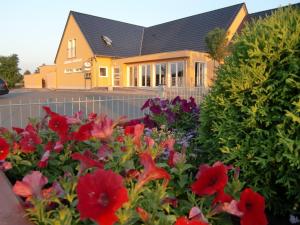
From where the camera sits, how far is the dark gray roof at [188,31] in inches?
1043

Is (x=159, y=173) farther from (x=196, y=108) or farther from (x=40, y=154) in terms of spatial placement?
(x=196, y=108)

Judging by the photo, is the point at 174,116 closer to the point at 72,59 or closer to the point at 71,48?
the point at 72,59

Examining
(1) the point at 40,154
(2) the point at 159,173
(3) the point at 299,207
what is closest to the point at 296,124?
(3) the point at 299,207

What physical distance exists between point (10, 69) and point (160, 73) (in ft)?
134

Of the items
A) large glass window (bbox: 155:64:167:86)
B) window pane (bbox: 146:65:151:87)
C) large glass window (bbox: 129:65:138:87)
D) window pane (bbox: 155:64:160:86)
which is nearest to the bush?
large glass window (bbox: 155:64:167:86)

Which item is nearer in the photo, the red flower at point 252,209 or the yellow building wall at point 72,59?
the red flower at point 252,209

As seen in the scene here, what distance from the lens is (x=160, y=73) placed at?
86.8 feet

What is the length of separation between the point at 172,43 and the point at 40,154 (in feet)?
90.4

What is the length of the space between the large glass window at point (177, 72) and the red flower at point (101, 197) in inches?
920

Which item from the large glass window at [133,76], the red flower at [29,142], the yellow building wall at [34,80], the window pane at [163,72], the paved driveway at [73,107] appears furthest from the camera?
the yellow building wall at [34,80]

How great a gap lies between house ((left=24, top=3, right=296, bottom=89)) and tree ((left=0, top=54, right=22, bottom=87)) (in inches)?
894

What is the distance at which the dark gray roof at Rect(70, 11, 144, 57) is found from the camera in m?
30.6

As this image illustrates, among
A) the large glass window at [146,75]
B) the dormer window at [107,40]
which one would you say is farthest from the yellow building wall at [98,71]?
the large glass window at [146,75]

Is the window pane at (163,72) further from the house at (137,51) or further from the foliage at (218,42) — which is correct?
the foliage at (218,42)
